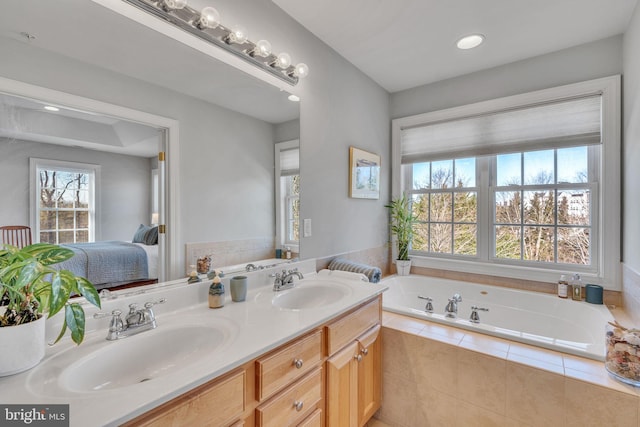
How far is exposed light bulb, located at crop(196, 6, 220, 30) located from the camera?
4.39 feet

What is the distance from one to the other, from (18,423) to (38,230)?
596mm

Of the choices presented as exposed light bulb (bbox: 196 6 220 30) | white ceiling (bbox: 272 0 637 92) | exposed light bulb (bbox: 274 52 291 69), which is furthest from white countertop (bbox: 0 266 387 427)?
white ceiling (bbox: 272 0 637 92)

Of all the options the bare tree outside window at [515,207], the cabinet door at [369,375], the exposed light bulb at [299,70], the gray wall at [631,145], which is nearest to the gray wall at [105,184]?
the exposed light bulb at [299,70]

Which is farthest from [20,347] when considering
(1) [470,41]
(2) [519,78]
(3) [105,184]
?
(2) [519,78]

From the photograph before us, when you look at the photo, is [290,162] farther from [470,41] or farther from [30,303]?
[470,41]

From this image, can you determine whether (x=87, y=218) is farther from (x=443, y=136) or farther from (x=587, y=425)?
(x=443, y=136)

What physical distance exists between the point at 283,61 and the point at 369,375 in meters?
1.94

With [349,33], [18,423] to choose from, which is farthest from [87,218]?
[349,33]

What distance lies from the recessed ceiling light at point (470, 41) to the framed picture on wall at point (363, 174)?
1.08 m

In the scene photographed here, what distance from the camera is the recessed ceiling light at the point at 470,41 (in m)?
2.10

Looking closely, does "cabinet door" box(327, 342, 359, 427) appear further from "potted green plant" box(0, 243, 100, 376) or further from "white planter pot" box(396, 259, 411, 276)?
"white planter pot" box(396, 259, 411, 276)

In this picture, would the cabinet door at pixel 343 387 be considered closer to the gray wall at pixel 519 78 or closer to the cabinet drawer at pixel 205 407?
the cabinet drawer at pixel 205 407

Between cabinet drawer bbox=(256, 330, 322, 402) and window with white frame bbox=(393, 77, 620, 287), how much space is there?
2.04 m

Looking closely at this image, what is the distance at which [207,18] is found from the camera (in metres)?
1.34
